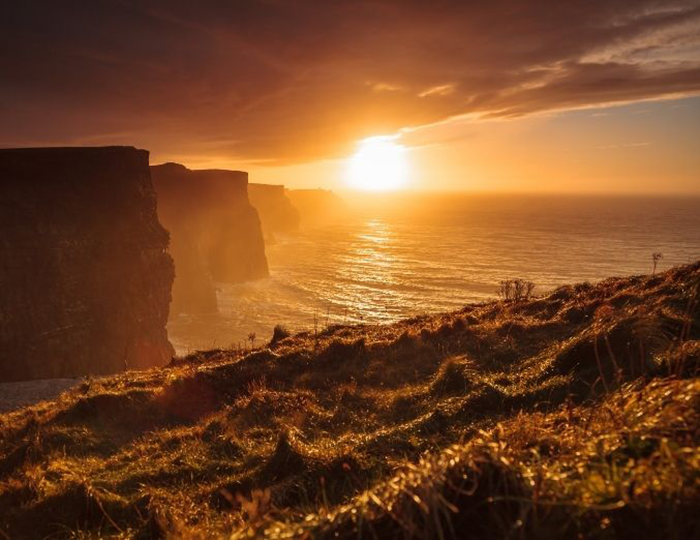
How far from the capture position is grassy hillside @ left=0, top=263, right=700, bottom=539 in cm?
234

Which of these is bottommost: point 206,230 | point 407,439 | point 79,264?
point 79,264

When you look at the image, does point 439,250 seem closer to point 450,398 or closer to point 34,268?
point 34,268

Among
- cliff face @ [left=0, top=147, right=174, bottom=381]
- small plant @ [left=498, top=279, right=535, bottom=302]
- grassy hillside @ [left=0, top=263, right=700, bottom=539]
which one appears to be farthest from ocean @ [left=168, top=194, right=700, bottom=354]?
grassy hillside @ [left=0, top=263, right=700, bottom=539]

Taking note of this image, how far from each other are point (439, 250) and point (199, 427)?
12562 cm

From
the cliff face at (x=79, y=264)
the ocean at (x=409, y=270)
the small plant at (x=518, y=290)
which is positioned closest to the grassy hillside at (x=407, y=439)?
the small plant at (x=518, y=290)

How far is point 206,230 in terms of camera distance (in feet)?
334

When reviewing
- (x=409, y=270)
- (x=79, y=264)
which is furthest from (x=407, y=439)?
(x=409, y=270)

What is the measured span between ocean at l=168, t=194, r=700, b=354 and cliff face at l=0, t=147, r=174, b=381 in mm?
12139

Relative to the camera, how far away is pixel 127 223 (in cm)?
5166

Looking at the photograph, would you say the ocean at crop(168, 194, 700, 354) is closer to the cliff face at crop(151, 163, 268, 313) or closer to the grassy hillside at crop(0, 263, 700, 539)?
the cliff face at crop(151, 163, 268, 313)

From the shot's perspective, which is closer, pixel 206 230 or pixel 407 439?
pixel 407 439

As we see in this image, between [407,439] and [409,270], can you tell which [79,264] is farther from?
[409,270]

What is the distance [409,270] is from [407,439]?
319 feet

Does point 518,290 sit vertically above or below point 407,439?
below
